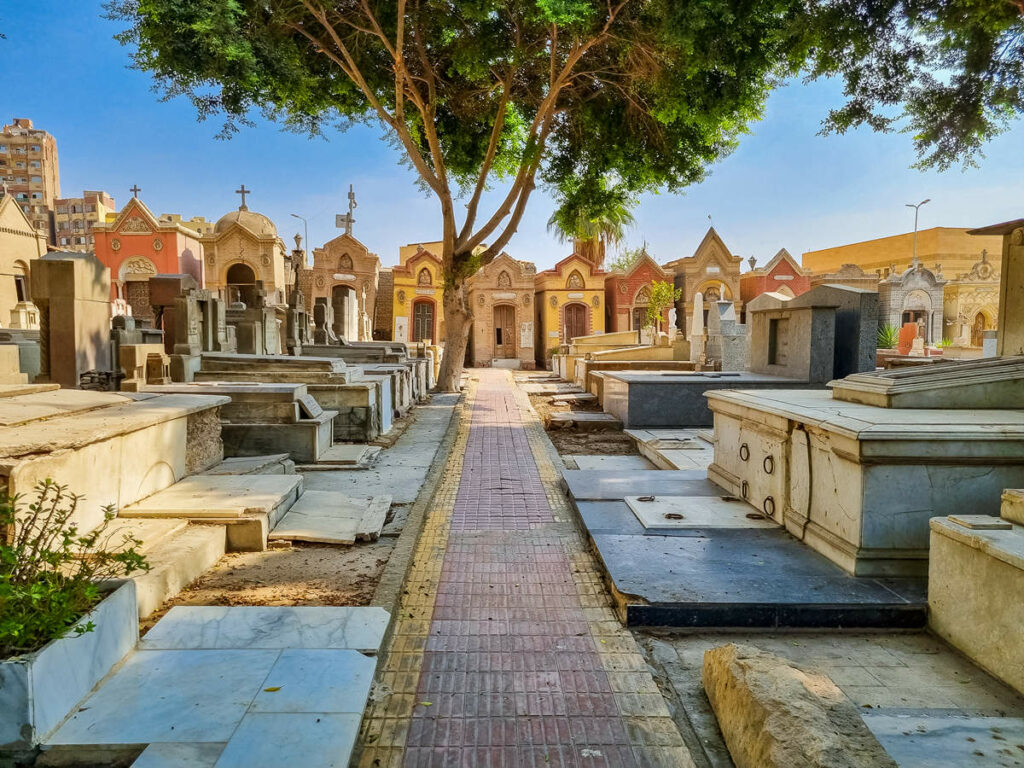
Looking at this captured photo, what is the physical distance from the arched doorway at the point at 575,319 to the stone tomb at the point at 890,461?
27946mm

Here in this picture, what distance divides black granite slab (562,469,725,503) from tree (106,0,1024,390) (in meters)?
7.02

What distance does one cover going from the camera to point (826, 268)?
162 feet

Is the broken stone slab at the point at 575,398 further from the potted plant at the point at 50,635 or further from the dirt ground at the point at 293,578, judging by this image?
the potted plant at the point at 50,635

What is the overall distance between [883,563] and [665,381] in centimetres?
667

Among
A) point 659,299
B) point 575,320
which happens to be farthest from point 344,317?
point 659,299

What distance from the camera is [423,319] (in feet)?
105

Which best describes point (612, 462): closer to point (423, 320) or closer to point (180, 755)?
point (180, 755)

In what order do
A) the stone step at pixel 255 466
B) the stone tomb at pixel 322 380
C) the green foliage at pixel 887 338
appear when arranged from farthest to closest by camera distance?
1. the green foliage at pixel 887 338
2. the stone tomb at pixel 322 380
3. the stone step at pixel 255 466

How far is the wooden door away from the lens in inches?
1287

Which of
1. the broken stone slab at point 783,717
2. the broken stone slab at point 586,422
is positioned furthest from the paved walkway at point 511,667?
the broken stone slab at point 586,422

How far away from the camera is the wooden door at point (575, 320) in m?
32.7

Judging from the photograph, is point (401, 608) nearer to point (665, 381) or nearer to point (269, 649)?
point (269, 649)

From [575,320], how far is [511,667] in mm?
30399

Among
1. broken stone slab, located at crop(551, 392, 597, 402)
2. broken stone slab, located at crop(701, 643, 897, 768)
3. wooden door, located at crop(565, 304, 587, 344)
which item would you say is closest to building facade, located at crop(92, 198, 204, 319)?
wooden door, located at crop(565, 304, 587, 344)
